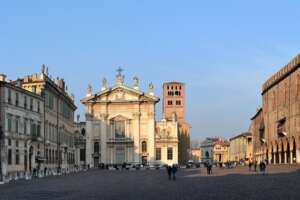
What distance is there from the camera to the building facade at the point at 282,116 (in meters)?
70.2

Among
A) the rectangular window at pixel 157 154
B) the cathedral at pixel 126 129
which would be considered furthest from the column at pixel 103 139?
the rectangular window at pixel 157 154

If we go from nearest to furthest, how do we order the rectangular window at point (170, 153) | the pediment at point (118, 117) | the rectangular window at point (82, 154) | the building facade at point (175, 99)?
the rectangular window at point (170, 153) < the pediment at point (118, 117) < the rectangular window at point (82, 154) < the building facade at point (175, 99)

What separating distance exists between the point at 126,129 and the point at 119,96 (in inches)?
258

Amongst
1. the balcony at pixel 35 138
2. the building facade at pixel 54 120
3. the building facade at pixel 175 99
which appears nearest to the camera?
the balcony at pixel 35 138

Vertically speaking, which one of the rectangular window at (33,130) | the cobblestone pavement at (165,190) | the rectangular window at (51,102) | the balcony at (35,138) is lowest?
the cobblestone pavement at (165,190)

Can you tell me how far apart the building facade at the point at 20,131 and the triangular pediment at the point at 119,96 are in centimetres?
4618

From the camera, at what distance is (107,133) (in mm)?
113438

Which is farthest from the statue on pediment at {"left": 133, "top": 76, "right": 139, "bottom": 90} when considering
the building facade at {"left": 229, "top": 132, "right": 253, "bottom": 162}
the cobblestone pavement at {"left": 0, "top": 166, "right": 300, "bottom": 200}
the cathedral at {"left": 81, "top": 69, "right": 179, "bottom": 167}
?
the cobblestone pavement at {"left": 0, "top": 166, "right": 300, "bottom": 200}

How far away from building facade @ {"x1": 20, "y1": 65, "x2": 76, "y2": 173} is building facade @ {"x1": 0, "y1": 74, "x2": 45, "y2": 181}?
1.71 metres

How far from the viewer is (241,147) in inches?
6639

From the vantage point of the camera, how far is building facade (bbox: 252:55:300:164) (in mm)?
70188

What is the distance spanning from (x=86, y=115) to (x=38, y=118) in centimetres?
4951

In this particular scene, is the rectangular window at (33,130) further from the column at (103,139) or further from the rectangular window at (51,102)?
the column at (103,139)

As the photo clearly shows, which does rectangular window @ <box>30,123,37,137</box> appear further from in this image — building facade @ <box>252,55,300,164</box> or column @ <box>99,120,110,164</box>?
column @ <box>99,120,110,164</box>
